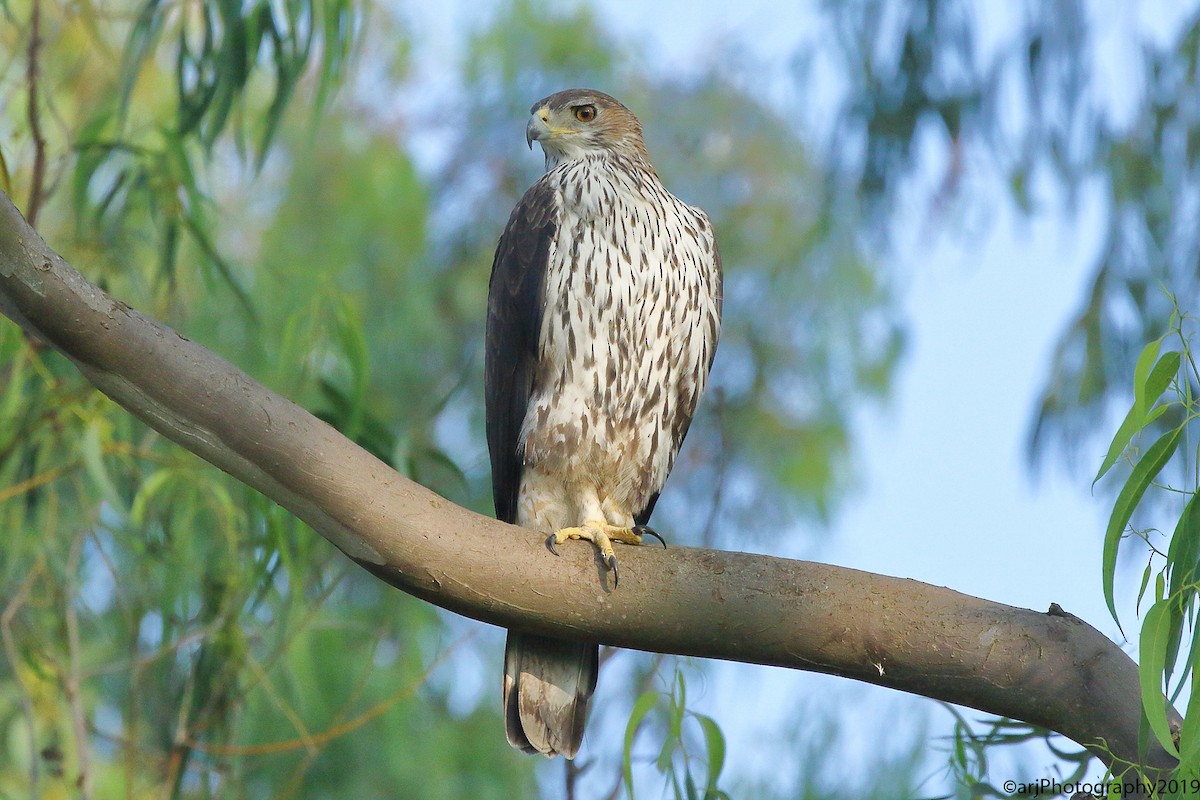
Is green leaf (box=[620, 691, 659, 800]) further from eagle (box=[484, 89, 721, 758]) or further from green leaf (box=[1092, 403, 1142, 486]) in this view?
green leaf (box=[1092, 403, 1142, 486])

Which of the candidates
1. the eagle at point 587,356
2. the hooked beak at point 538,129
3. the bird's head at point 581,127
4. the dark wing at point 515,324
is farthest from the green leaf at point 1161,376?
the hooked beak at point 538,129

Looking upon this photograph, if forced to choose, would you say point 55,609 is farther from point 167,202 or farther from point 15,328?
point 167,202

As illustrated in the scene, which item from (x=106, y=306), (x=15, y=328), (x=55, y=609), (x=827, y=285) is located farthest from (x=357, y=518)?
(x=827, y=285)

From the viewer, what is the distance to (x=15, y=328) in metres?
3.15

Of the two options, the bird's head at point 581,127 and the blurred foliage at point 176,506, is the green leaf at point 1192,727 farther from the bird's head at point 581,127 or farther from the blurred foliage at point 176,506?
the bird's head at point 581,127

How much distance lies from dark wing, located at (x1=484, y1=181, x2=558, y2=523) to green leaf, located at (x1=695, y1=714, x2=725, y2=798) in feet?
2.86

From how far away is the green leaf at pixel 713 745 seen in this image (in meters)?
2.65

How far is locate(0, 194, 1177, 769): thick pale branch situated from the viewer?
6.73 feet

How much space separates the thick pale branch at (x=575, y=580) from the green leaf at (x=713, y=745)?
39 centimetres

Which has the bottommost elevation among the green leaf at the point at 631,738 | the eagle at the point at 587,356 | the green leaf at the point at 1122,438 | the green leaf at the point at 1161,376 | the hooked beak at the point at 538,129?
the green leaf at the point at 631,738

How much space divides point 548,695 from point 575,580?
688 millimetres

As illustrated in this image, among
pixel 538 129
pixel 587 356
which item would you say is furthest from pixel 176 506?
A: pixel 538 129

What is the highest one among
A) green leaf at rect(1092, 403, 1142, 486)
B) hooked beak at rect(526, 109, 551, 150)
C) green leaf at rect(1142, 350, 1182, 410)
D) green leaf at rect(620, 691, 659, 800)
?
hooked beak at rect(526, 109, 551, 150)

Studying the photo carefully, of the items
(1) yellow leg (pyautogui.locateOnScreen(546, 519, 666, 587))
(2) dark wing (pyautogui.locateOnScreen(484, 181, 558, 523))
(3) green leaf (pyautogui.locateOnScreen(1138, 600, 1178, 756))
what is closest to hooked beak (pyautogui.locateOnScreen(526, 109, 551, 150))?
(2) dark wing (pyautogui.locateOnScreen(484, 181, 558, 523))
